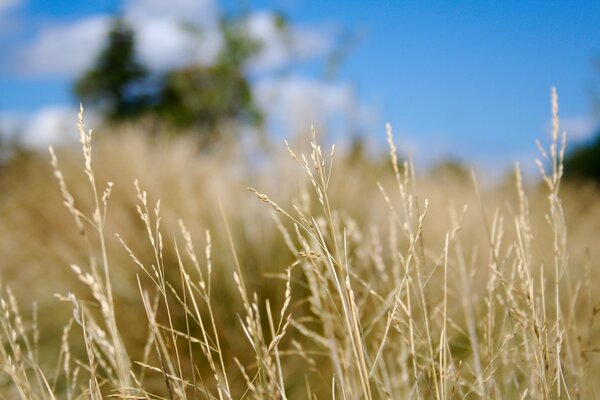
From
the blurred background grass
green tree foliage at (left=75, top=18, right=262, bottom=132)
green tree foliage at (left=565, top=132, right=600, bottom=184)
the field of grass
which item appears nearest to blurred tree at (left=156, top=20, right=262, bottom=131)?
green tree foliage at (left=75, top=18, right=262, bottom=132)

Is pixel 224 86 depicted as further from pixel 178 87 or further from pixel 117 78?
pixel 117 78

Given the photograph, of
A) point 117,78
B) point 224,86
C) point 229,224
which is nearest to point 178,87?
point 224,86

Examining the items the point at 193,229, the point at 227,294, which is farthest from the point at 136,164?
the point at 227,294

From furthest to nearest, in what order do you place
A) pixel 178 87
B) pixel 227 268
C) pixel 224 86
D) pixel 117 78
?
1. pixel 117 78
2. pixel 178 87
3. pixel 224 86
4. pixel 227 268

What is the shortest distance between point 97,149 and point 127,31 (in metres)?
22.0

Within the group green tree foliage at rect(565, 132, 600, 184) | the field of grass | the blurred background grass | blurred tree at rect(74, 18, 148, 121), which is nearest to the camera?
the field of grass

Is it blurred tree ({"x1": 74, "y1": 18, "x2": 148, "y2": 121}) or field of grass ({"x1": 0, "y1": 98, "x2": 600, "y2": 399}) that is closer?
field of grass ({"x1": 0, "y1": 98, "x2": 600, "y2": 399})

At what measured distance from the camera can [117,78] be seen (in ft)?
86.8

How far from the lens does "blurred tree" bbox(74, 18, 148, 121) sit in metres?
26.2

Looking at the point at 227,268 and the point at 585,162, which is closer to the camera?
the point at 227,268

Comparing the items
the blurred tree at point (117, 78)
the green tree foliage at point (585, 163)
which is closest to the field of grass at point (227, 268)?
the green tree foliage at point (585, 163)

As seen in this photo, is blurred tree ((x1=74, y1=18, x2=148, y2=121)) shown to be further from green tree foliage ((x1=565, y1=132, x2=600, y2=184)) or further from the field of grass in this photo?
the field of grass

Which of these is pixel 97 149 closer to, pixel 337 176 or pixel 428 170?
pixel 337 176

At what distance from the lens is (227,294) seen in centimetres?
372
